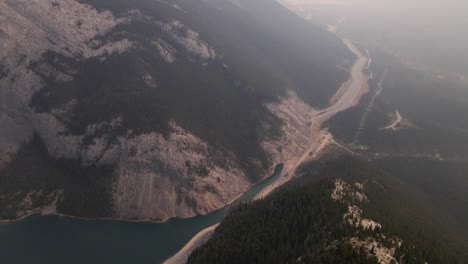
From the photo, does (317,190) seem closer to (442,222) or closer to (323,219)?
(323,219)

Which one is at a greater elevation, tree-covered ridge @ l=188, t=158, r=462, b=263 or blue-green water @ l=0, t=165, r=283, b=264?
tree-covered ridge @ l=188, t=158, r=462, b=263

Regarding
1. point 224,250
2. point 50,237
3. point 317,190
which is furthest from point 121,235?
point 317,190

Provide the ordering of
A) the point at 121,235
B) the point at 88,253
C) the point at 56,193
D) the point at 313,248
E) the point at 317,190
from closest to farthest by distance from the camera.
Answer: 1. the point at 313,248
2. the point at 317,190
3. the point at 88,253
4. the point at 121,235
5. the point at 56,193

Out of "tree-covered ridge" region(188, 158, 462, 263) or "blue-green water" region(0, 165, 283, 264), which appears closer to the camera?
"tree-covered ridge" region(188, 158, 462, 263)

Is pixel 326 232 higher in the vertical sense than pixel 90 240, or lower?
higher
